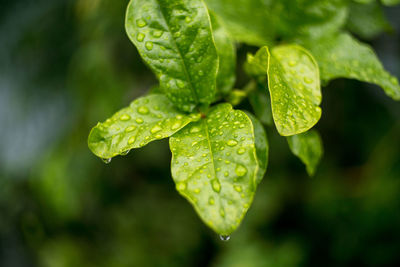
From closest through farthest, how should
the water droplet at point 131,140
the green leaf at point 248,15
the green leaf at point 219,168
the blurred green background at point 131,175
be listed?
the green leaf at point 219,168
the water droplet at point 131,140
the green leaf at point 248,15
the blurred green background at point 131,175

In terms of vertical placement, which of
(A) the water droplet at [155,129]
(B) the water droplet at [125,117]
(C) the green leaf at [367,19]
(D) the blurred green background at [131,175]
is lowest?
(D) the blurred green background at [131,175]

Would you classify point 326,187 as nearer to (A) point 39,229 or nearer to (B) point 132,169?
(B) point 132,169

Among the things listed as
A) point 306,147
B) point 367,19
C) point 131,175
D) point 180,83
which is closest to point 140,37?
point 180,83

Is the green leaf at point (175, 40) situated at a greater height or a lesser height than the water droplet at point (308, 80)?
greater

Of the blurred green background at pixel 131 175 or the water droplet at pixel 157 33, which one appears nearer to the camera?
the water droplet at pixel 157 33

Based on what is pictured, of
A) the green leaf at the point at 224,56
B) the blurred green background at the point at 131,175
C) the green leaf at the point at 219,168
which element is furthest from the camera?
the blurred green background at the point at 131,175

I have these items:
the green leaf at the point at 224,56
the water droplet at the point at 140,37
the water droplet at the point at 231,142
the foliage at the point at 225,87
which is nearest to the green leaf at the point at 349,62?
the foliage at the point at 225,87

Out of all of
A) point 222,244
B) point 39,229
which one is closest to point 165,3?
point 222,244

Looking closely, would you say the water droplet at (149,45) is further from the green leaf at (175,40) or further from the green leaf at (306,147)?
the green leaf at (306,147)
